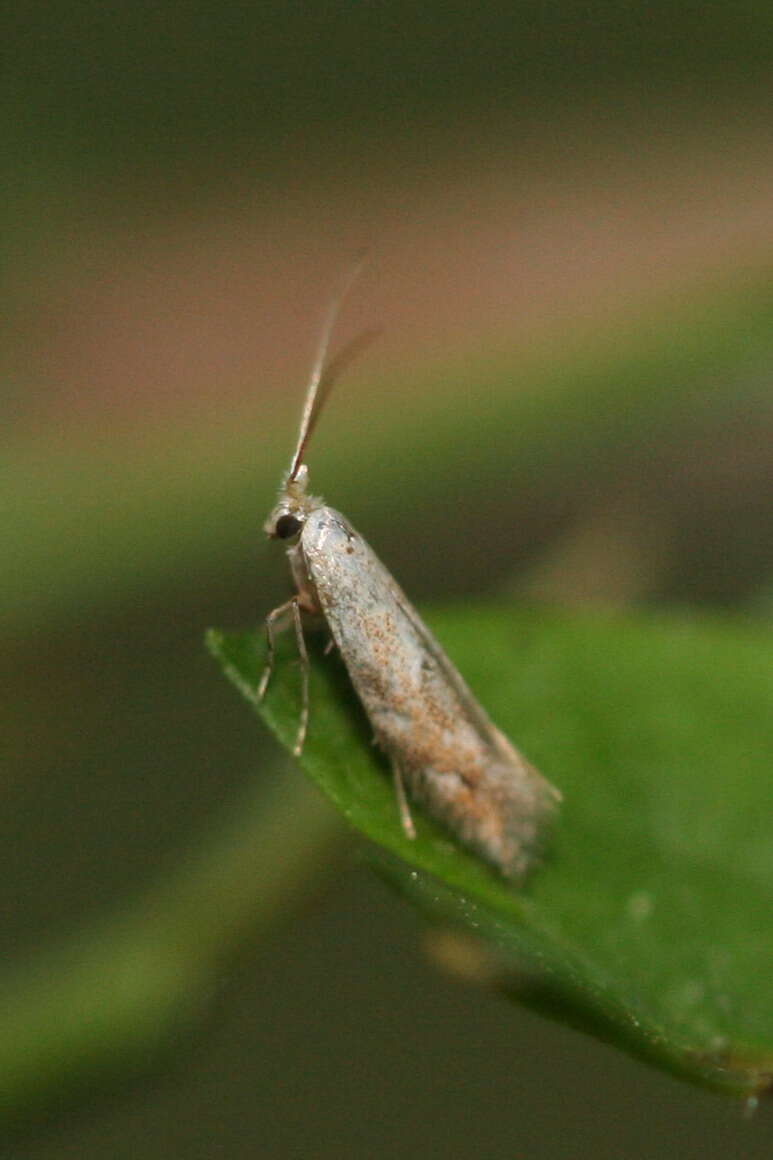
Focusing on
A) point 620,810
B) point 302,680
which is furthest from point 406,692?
point 620,810

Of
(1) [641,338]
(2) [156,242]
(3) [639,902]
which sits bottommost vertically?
(3) [639,902]

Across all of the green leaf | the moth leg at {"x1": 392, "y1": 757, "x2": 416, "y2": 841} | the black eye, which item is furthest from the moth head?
the moth leg at {"x1": 392, "y1": 757, "x2": 416, "y2": 841}

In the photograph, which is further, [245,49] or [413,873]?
[245,49]

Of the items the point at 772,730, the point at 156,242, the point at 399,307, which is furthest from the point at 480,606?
the point at 156,242

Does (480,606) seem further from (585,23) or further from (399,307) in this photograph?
(585,23)

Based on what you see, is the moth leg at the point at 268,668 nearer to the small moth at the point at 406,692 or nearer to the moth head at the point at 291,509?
the small moth at the point at 406,692

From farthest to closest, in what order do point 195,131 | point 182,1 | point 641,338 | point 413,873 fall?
point 195,131 → point 182,1 → point 641,338 → point 413,873
